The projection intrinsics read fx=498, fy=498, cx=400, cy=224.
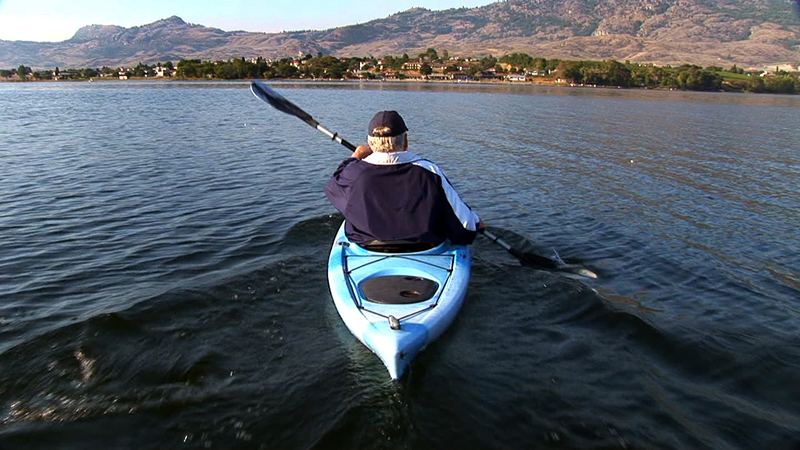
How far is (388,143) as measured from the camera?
662cm

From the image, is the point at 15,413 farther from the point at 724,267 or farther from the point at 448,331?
the point at 724,267

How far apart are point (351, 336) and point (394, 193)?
194cm

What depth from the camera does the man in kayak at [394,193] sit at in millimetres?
6582

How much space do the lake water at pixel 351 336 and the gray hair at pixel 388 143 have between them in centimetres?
249

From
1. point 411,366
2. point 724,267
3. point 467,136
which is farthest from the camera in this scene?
point 467,136

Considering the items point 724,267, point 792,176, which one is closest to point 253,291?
point 724,267

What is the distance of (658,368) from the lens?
640 cm

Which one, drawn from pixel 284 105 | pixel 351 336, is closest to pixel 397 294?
pixel 351 336

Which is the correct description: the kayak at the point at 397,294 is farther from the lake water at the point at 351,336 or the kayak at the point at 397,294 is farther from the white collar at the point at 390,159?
the white collar at the point at 390,159

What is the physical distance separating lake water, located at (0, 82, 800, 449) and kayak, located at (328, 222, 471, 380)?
476 millimetres

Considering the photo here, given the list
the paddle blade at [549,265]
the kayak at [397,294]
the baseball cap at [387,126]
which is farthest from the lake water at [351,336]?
the baseball cap at [387,126]

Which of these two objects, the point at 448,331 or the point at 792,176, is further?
the point at 792,176

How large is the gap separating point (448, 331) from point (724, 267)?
269 inches

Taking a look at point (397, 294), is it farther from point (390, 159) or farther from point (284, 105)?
point (284, 105)
